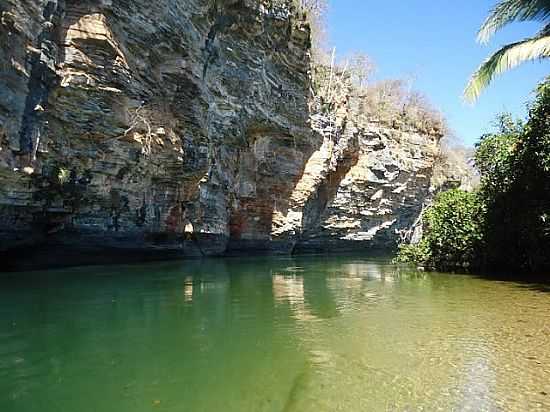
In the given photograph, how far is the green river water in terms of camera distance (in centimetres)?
425

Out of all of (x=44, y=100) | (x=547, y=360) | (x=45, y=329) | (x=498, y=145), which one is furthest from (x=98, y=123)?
(x=547, y=360)

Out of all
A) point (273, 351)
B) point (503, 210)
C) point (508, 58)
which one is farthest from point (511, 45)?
point (273, 351)

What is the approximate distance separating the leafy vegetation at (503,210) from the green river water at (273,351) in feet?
10.9

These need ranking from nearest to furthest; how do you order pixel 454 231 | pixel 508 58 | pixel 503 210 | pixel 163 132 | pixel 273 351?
pixel 273 351 < pixel 508 58 < pixel 503 210 < pixel 454 231 < pixel 163 132

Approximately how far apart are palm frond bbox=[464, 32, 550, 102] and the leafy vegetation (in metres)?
1.61

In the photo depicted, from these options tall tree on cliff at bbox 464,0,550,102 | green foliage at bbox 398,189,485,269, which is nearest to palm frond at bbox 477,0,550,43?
tall tree on cliff at bbox 464,0,550,102

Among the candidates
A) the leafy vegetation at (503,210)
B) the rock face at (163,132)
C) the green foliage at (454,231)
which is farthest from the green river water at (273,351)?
the green foliage at (454,231)

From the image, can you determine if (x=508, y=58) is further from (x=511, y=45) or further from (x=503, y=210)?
(x=503, y=210)

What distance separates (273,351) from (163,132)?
42.7 ft

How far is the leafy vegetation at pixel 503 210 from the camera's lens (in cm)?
1333

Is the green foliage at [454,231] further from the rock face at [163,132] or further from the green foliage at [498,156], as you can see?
the rock face at [163,132]

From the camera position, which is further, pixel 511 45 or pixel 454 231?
pixel 454 231

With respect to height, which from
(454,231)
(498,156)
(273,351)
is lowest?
(273,351)

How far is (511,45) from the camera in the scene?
41.3 feet
